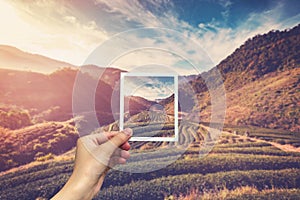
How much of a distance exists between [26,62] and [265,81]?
453 cm

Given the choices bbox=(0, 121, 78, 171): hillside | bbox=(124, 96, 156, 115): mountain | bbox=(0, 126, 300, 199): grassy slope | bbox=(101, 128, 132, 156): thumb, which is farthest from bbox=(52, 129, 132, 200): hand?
bbox=(0, 121, 78, 171): hillside

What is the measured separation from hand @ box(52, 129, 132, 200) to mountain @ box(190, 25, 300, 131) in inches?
166

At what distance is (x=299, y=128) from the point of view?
17.2 feet

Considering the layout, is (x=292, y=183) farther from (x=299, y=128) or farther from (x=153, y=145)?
(x=153, y=145)

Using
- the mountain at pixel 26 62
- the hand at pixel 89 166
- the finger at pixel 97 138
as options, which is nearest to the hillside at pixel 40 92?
the mountain at pixel 26 62

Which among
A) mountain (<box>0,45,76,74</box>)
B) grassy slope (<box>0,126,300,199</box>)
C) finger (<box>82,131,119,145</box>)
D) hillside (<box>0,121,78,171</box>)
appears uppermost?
mountain (<box>0,45,76,74</box>)

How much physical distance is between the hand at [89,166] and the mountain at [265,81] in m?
4.21

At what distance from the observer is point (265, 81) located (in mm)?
5730

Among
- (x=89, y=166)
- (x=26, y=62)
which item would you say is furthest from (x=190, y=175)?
(x=89, y=166)

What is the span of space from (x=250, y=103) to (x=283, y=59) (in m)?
1.07

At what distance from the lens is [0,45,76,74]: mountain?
17.1ft

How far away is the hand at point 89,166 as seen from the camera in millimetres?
1131

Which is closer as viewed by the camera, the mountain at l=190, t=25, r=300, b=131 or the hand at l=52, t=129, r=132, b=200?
the hand at l=52, t=129, r=132, b=200

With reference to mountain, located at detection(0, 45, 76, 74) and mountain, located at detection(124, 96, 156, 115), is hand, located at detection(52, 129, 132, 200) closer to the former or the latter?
mountain, located at detection(124, 96, 156, 115)
